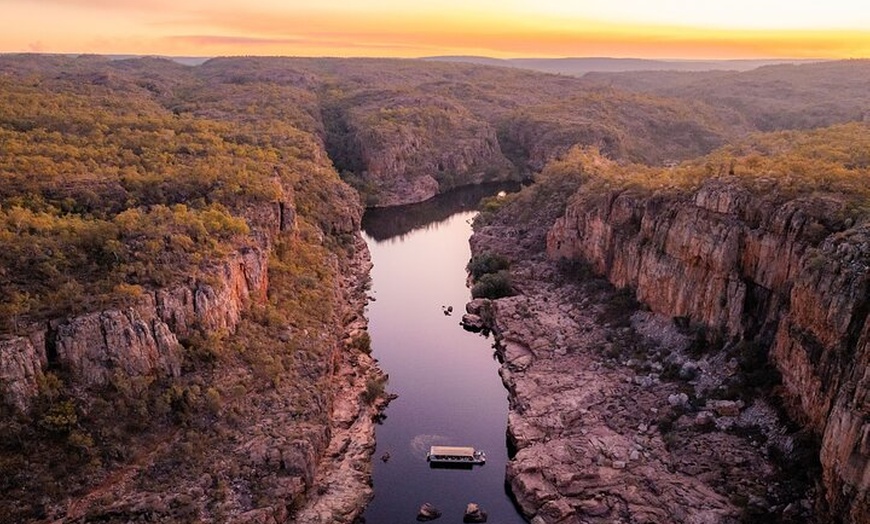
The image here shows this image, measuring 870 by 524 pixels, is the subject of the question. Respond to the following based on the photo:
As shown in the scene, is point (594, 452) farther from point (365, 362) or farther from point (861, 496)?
point (365, 362)

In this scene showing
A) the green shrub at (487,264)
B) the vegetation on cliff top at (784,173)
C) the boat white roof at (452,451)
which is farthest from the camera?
the green shrub at (487,264)

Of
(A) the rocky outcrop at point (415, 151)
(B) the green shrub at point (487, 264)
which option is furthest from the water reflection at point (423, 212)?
(B) the green shrub at point (487, 264)

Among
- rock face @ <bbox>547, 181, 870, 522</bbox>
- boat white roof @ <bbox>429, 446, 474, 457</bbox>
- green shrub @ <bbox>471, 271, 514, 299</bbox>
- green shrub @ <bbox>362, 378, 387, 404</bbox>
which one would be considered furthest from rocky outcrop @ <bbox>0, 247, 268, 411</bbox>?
rock face @ <bbox>547, 181, 870, 522</bbox>

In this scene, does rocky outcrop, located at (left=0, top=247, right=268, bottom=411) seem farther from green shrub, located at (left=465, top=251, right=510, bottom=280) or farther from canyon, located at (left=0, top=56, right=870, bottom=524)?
green shrub, located at (left=465, top=251, right=510, bottom=280)

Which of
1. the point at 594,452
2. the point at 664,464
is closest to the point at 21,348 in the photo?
the point at 594,452

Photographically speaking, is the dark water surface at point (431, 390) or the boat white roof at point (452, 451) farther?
the boat white roof at point (452, 451)

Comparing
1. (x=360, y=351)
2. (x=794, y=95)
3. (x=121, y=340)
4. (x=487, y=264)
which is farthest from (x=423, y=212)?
(x=794, y=95)

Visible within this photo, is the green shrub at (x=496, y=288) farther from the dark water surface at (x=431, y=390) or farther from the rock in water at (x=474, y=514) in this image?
the rock in water at (x=474, y=514)
